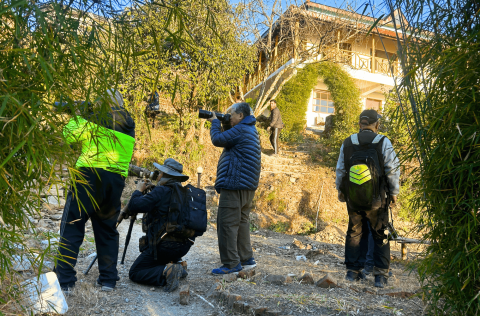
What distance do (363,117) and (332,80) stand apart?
13.4 meters

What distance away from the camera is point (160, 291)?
3.80 metres

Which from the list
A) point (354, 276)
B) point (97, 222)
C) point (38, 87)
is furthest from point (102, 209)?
point (354, 276)

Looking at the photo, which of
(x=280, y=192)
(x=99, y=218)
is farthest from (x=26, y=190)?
(x=280, y=192)

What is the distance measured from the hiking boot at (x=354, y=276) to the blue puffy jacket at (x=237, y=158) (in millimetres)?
1482

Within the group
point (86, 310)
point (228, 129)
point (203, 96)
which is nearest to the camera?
point (86, 310)

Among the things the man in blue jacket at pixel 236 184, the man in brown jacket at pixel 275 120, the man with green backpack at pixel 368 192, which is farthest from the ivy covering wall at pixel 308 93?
the man in blue jacket at pixel 236 184

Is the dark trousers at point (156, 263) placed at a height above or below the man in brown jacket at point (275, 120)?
below

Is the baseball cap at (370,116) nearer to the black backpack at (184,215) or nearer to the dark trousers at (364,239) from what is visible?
the dark trousers at (364,239)

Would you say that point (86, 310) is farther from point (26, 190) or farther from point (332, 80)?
point (332, 80)

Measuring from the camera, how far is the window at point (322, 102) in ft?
65.7

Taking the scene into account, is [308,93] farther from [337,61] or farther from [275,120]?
[275,120]

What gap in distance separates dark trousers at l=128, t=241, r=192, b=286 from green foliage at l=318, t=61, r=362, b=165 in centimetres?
975

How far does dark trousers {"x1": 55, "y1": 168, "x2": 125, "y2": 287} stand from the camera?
10.7ft

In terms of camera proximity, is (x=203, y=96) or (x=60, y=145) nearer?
(x=60, y=145)
